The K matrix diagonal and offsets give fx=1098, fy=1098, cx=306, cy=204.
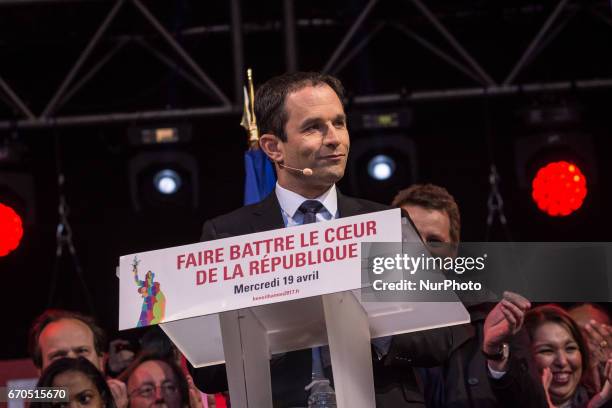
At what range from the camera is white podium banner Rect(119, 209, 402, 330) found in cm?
241

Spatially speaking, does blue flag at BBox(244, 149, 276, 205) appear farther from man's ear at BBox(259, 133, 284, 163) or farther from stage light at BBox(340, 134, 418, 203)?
stage light at BBox(340, 134, 418, 203)

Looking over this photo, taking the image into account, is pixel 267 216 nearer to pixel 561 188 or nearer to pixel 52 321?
pixel 52 321

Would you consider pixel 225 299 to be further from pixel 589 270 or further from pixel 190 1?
pixel 190 1

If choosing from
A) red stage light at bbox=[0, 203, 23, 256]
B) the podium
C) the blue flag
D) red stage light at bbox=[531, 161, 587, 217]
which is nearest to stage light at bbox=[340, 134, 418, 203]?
red stage light at bbox=[531, 161, 587, 217]

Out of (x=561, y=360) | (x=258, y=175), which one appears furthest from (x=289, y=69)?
(x=561, y=360)

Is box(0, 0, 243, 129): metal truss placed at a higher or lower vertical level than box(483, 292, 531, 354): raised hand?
higher

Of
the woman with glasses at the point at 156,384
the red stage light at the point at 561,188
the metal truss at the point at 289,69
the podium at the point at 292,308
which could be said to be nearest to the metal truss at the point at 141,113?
the metal truss at the point at 289,69

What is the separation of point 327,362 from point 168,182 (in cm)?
445

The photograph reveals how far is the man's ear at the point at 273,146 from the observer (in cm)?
307

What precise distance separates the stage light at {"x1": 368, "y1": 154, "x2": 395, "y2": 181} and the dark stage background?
0.08 m

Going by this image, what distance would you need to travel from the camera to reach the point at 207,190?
24.8ft

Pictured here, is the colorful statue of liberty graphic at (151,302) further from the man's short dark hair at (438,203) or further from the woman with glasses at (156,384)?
the woman with glasses at (156,384)

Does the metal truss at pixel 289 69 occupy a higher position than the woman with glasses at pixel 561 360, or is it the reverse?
the metal truss at pixel 289 69

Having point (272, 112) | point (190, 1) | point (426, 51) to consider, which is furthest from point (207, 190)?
point (272, 112)
